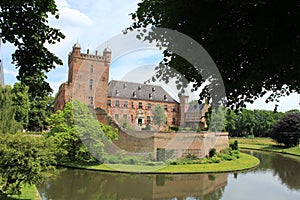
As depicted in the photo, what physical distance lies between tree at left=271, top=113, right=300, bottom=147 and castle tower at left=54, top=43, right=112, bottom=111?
25730 millimetres

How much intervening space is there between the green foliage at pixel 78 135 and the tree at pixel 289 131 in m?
28.7

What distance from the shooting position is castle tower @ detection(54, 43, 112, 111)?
35594 millimetres

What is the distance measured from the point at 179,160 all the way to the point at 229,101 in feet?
60.9

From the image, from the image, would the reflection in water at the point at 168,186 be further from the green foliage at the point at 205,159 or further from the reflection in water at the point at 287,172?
the green foliage at the point at 205,159

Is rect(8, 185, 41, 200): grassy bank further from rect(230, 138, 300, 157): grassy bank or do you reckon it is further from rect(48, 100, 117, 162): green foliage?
rect(230, 138, 300, 157): grassy bank

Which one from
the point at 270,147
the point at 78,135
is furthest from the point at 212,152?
the point at 270,147

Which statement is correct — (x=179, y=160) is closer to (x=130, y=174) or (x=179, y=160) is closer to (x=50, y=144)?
(x=130, y=174)

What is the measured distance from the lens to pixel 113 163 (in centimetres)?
2186

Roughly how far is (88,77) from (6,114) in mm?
16475

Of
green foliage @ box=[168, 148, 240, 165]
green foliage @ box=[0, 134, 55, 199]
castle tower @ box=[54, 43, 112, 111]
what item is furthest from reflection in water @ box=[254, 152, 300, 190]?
castle tower @ box=[54, 43, 112, 111]

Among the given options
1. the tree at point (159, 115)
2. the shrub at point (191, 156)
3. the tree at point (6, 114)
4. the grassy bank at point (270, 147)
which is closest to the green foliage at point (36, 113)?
the tree at point (159, 115)

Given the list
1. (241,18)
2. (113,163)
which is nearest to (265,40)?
(241,18)

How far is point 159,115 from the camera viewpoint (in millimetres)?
41188

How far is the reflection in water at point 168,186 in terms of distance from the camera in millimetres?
14367
